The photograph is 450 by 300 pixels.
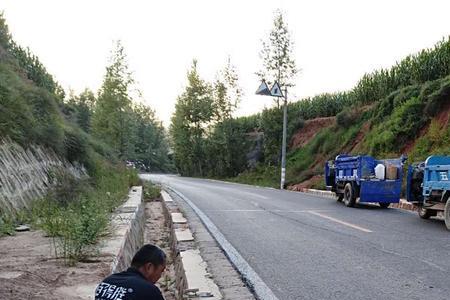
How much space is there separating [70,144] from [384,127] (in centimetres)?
1738

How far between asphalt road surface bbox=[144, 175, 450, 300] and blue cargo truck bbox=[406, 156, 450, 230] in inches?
16.2

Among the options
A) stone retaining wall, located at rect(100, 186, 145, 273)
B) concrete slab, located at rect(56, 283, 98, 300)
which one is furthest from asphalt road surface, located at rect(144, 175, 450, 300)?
concrete slab, located at rect(56, 283, 98, 300)

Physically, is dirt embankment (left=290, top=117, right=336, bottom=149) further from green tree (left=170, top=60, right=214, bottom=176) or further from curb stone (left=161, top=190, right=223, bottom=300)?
curb stone (left=161, top=190, right=223, bottom=300)

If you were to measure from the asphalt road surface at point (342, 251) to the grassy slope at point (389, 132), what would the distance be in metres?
8.43

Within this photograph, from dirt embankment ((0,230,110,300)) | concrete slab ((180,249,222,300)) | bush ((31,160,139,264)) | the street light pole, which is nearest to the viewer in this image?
dirt embankment ((0,230,110,300))

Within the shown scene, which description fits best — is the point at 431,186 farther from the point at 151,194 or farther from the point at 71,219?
the point at 151,194

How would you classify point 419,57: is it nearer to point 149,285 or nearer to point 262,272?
point 262,272

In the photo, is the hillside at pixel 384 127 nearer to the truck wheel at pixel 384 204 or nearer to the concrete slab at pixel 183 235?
the truck wheel at pixel 384 204

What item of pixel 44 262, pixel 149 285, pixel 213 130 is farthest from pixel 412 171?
pixel 213 130

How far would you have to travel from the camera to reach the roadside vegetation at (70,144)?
24.8 feet

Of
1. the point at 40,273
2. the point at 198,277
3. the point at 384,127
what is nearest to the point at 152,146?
the point at 384,127

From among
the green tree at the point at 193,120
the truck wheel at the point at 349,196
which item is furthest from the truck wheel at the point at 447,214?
the green tree at the point at 193,120

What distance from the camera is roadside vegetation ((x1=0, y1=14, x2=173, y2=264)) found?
24.8 feet

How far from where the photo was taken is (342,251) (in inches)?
333
